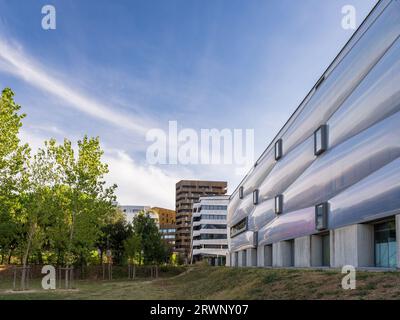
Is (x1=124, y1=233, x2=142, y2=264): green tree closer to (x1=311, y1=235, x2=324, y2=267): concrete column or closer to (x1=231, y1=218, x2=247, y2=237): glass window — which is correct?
(x1=231, y1=218, x2=247, y2=237): glass window

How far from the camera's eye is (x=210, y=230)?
14238cm

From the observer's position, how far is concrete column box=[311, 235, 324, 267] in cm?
4041

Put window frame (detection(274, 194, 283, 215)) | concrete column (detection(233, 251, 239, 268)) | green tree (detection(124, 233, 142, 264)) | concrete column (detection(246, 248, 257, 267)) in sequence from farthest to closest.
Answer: concrete column (detection(233, 251, 239, 268)), green tree (detection(124, 233, 142, 264)), concrete column (detection(246, 248, 257, 267)), window frame (detection(274, 194, 283, 215))

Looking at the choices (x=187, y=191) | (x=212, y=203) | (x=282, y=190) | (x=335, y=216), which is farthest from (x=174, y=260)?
(x=335, y=216)

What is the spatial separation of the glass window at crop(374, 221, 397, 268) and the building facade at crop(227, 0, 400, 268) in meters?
0.06

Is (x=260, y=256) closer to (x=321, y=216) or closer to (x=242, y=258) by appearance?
(x=242, y=258)

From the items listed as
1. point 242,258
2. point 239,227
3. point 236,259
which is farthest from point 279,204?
point 236,259

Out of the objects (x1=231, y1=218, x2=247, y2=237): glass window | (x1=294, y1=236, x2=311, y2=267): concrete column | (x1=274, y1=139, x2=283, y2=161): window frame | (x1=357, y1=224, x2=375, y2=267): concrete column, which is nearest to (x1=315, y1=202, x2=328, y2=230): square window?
(x1=294, y1=236, x2=311, y2=267): concrete column

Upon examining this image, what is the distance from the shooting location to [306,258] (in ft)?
139

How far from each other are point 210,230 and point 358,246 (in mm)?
112509

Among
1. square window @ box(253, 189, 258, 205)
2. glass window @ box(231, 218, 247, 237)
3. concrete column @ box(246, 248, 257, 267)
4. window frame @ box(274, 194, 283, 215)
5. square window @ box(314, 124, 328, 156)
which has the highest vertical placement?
square window @ box(314, 124, 328, 156)

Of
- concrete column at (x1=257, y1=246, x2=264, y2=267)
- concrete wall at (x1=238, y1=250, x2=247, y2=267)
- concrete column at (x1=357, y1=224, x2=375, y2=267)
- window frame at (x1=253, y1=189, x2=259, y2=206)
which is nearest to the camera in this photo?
concrete column at (x1=357, y1=224, x2=375, y2=267)

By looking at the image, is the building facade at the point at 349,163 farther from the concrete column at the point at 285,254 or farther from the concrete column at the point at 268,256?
the concrete column at the point at 268,256

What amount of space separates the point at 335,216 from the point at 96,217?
2397 centimetres
